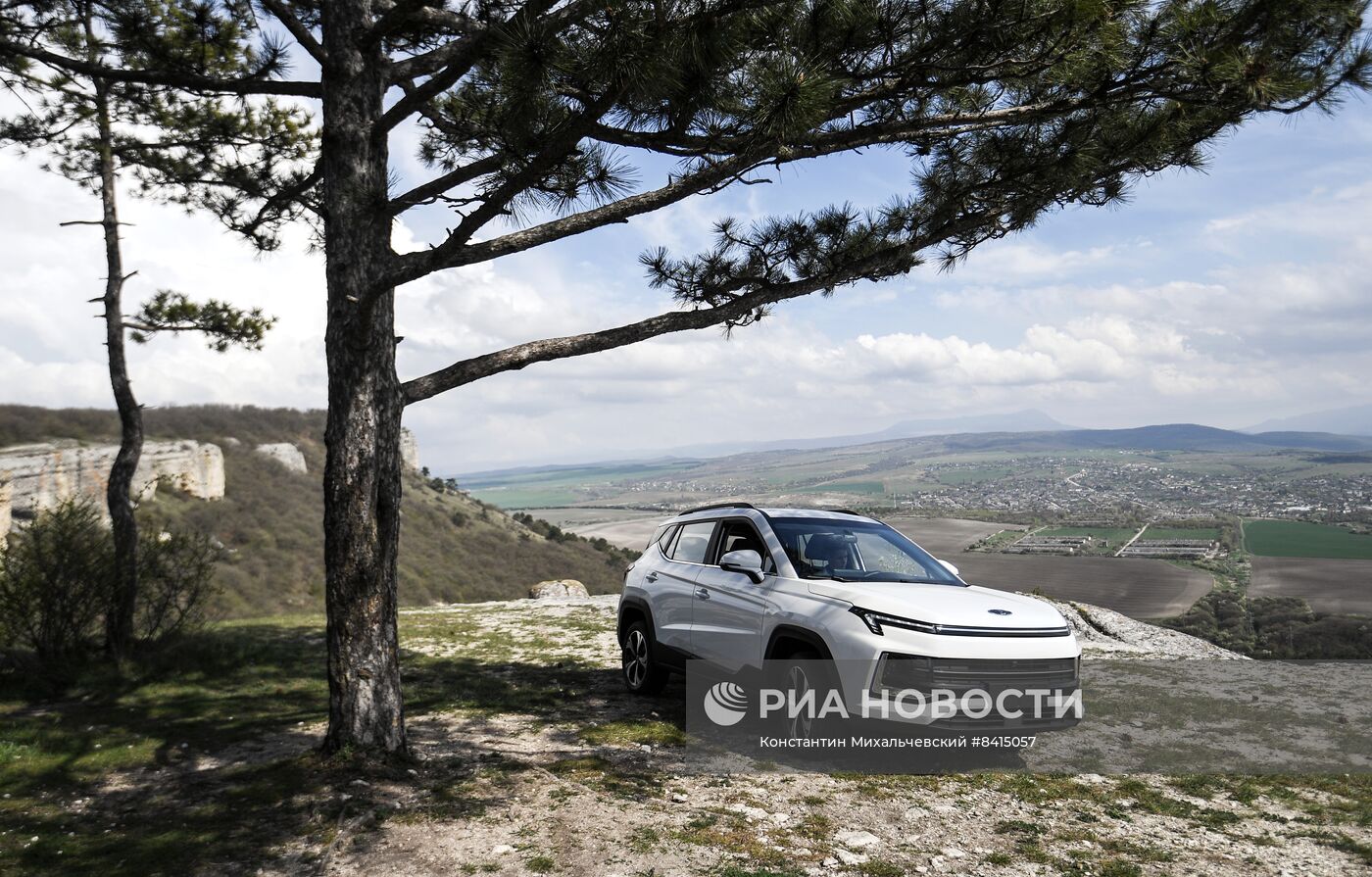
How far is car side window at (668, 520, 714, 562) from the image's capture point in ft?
23.8

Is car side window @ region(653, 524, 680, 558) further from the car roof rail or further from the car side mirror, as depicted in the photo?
the car side mirror

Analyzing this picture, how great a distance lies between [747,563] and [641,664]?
222 centimetres

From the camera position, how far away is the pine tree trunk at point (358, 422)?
5.56 m

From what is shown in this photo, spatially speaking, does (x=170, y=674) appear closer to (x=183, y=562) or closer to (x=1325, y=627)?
(x=183, y=562)

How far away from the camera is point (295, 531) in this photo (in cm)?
3728

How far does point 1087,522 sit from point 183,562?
49.4 m

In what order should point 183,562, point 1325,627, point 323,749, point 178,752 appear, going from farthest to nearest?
point 1325,627, point 183,562, point 178,752, point 323,749

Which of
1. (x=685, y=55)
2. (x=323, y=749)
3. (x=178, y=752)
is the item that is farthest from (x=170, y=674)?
(x=685, y=55)

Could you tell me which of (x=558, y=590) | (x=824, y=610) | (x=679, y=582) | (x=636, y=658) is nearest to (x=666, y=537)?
(x=679, y=582)

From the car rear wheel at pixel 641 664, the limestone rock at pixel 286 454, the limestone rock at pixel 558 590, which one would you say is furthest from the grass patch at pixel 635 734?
the limestone rock at pixel 286 454

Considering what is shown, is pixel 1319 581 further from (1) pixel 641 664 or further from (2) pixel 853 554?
(1) pixel 641 664

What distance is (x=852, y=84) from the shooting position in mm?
5680

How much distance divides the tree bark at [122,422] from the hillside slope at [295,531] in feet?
58.3

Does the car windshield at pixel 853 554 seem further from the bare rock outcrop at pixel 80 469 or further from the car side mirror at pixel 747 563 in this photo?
the bare rock outcrop at pixel 80 469
